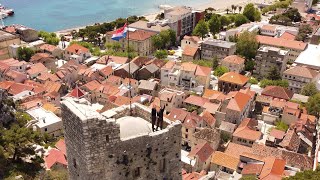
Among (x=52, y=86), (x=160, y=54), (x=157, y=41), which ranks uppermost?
(x=157, y=41)

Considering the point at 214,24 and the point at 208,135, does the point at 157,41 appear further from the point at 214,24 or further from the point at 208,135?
the point at 208,135

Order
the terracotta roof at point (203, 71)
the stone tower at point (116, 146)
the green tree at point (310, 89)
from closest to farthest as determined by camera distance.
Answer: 1. the stone tower at point (116, 146)
2. the green tree at point (310, 89)
3. the terracotta roof at point (203, 71)

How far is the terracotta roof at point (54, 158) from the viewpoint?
36188mm

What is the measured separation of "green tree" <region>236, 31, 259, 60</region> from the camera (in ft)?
241

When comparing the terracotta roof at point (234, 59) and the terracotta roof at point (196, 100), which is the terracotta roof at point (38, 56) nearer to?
the terracotta roof at point (196, 100)

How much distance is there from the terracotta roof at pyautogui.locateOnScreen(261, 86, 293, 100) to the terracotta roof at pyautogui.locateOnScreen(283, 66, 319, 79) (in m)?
6.55

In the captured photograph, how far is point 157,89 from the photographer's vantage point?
58594 mm

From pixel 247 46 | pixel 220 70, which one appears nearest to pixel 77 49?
pixel 220 70

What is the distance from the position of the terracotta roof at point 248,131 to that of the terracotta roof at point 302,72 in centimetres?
1908

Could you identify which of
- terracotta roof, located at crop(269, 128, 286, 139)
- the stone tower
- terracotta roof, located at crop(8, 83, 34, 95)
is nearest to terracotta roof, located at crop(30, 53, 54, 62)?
terracotta roof, located at crop(8, 83, 34, 95)

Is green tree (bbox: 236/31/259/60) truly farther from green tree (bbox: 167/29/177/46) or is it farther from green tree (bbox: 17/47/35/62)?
green tree (bbox: 17/47/35/62)

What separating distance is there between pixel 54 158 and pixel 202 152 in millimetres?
16037

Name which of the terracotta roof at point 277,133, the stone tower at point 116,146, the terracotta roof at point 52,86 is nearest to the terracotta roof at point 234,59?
the terracotta roof at point 277,133

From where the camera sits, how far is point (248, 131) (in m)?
45.9
